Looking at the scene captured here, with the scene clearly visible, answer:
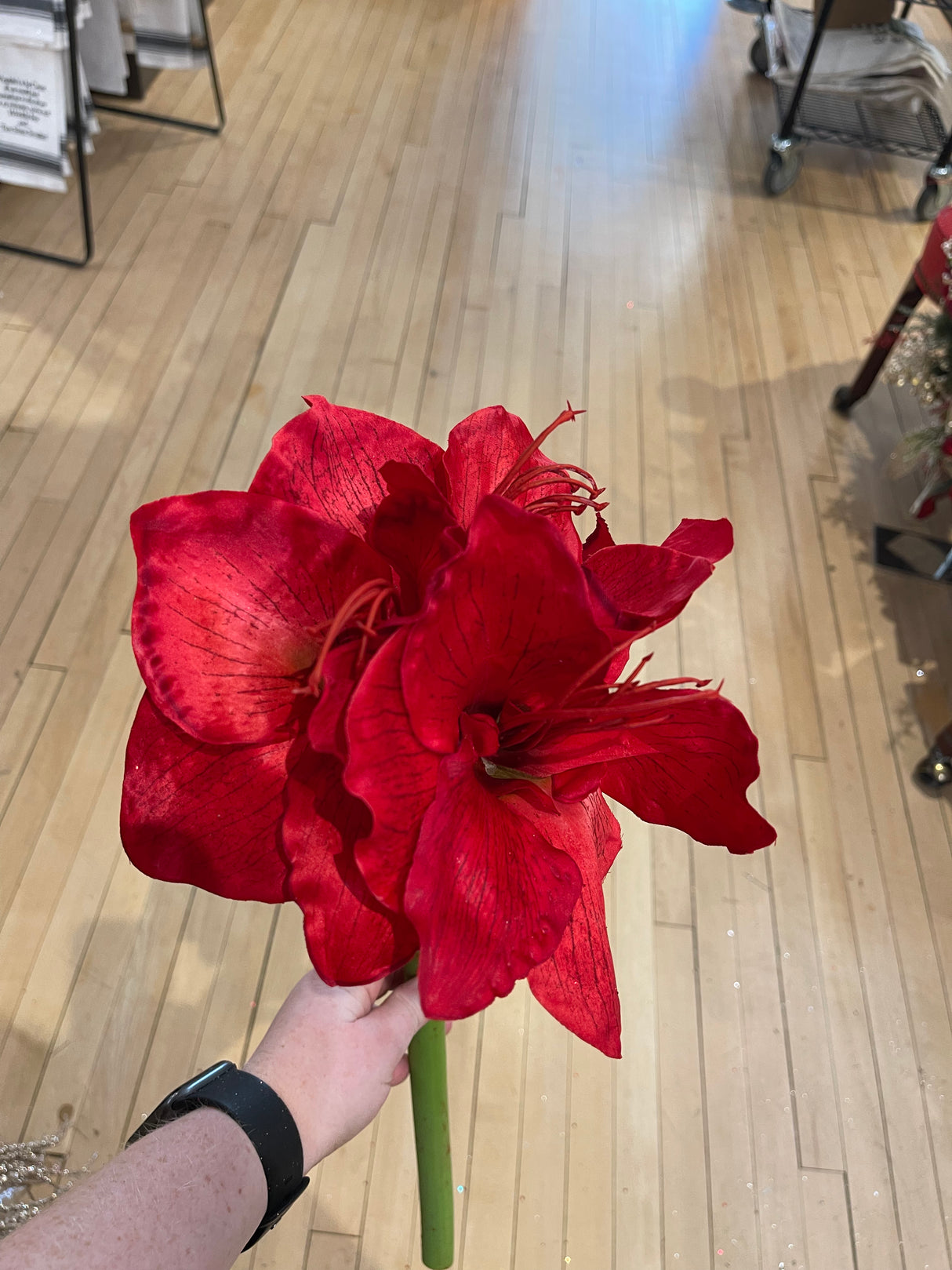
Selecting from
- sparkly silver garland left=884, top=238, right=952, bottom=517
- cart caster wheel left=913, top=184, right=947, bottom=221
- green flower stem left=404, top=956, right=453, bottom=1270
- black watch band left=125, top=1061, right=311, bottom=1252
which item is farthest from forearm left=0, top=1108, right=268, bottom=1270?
cart caster wheel left=913, top=184, right=947, bottom=221

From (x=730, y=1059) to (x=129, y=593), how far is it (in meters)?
1.42

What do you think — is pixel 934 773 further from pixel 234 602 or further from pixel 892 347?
pixel 234 602

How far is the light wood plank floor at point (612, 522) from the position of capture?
1.47 metres

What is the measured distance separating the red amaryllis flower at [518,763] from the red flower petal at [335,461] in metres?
0.12

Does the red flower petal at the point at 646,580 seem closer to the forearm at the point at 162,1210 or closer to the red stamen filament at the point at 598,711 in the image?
the red stamen filament at the point at 598,711

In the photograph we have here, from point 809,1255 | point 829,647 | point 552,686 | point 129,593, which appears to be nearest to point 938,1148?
point 809,1255

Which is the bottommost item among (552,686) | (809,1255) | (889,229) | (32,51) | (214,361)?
(809,1255)

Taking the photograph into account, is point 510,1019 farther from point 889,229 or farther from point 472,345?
point 889,229

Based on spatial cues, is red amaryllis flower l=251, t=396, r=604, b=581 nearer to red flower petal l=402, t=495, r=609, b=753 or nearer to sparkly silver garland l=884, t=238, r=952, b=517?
red flower petal l=402, t=495, r=609, b=753

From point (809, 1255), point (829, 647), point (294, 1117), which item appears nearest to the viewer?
point (294, 1117)

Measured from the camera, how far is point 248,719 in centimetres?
40

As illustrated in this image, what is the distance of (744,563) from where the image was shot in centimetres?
228

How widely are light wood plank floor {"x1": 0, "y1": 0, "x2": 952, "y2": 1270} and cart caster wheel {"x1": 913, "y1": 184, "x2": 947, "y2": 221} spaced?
8 cm

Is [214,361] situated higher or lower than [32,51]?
lower
